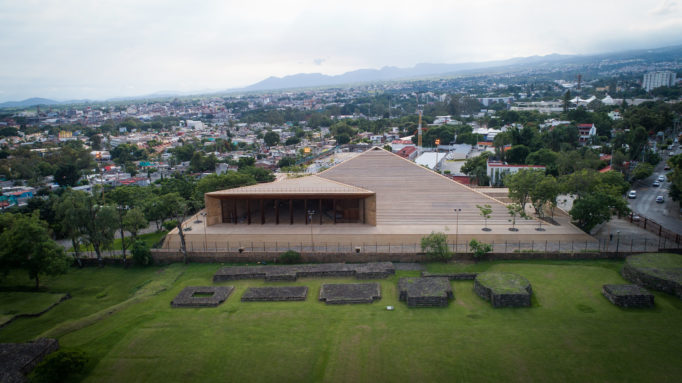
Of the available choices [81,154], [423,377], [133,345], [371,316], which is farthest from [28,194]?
[423,377]

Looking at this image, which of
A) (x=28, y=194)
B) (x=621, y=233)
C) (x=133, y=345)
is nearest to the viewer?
(x=133, y=345)

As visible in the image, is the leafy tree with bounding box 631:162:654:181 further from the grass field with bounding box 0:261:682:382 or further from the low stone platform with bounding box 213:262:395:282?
the low stone platform with bounding box 213:262:395:282

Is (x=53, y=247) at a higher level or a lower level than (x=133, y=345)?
higher

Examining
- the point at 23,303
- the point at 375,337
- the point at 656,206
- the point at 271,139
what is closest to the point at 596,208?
the point at 656,206

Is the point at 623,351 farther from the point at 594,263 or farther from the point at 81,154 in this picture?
the point at 81,154

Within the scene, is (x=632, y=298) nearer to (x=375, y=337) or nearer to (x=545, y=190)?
(x=545, y=190)

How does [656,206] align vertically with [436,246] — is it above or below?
below

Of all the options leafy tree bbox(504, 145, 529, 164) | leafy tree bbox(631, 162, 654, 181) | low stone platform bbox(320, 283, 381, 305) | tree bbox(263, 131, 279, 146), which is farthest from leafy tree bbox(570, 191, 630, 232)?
tree bbox(263, 131, 279, 146)
